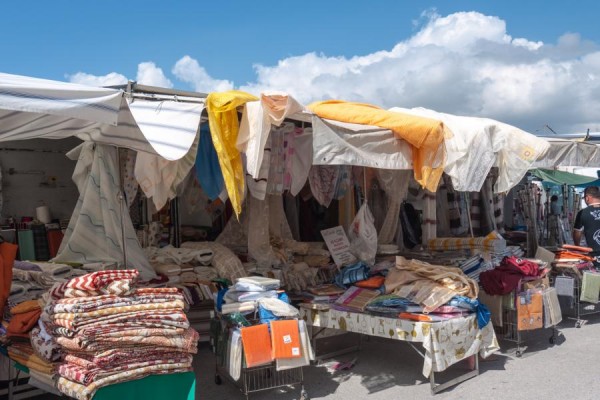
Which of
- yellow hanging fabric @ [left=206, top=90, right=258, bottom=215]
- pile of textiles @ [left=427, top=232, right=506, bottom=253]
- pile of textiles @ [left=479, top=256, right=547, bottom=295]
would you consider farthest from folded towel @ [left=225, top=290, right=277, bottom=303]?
pile of textiles @ [left=427, top=232, right=506, bottom=253]

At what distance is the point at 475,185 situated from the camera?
573 cm

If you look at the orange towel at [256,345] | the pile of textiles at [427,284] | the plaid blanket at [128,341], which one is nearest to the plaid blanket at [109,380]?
the plaid blanket at [128,341]

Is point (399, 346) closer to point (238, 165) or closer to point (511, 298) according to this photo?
point (511, 298)

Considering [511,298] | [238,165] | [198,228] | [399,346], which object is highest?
[238,165]

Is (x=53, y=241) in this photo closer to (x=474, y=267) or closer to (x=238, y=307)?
(x=238, y=307)

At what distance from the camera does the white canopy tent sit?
10.7ft

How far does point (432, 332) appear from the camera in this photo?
187 inches

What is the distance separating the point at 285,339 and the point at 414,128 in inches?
87.5

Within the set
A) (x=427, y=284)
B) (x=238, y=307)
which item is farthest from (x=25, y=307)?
(x=427, y=284)

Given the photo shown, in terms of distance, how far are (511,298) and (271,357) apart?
299cm

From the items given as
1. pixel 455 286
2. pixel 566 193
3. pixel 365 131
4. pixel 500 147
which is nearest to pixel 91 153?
pixel 365 131

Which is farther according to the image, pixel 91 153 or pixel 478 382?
pixel 91 153

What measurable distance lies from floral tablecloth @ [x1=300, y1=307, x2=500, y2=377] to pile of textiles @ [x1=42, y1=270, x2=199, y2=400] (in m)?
1.95

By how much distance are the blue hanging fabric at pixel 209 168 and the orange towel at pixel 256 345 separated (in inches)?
65.5
